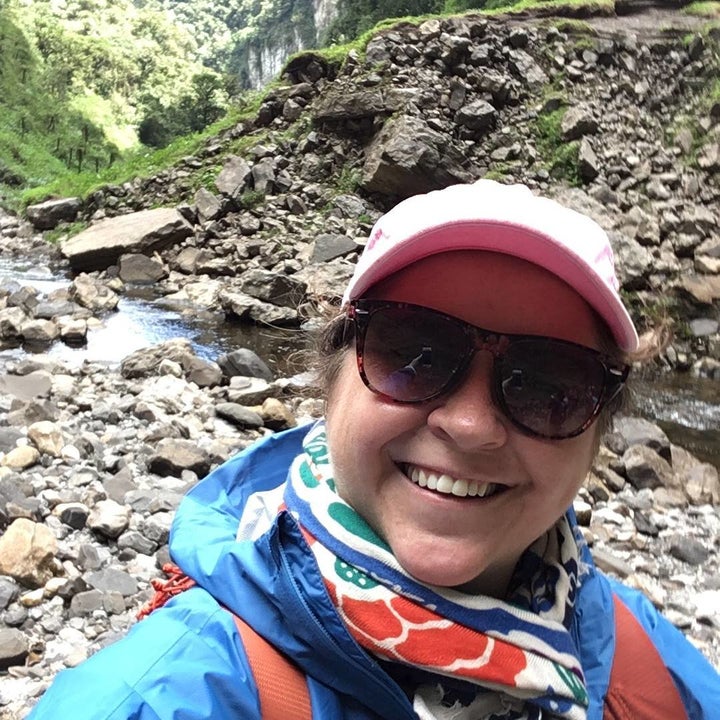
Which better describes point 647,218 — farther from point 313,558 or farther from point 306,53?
point 313,558

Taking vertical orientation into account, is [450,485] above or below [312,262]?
above

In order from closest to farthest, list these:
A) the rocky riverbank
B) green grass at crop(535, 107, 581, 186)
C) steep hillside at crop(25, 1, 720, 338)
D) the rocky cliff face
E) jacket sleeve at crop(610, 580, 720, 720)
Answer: jacket sleeve at crop(610, 580, 720, 720)
the rocky riverbank
steep hillside at crop(25, 1, 720, 338)
green grass at crop(535, 107, 581, 186)
the rocky cliff face

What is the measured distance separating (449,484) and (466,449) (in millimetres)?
67

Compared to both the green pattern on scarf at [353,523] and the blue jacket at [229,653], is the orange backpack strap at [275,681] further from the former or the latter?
the green pattern on scarf at [353,523]

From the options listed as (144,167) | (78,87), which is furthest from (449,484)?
(78,87)

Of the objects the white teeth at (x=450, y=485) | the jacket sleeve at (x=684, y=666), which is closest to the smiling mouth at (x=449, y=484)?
the white teeth at (x=450, y=485)

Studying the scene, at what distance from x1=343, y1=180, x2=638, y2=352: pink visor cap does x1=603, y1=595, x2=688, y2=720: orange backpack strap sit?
698 millimetres

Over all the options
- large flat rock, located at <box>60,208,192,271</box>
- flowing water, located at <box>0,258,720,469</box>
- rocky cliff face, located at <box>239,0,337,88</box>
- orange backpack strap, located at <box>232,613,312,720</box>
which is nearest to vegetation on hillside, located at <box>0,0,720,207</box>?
rocky cliff face, located at <box>239,0,337,88</box>

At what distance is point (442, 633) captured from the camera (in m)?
1.08

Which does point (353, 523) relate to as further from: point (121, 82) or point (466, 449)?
point (121, 82)

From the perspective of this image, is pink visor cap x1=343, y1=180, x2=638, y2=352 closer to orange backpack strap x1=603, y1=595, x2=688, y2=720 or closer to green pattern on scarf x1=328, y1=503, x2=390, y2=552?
green pattern on scarf x1=328, y1=503, x2=390, y2=552

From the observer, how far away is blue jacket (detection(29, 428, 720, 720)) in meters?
0.94

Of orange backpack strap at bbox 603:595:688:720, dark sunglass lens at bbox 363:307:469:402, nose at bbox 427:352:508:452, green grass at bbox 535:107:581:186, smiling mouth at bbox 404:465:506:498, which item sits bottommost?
green grass at bbox 535:107:581:186

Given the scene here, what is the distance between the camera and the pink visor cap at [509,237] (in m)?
1.10
